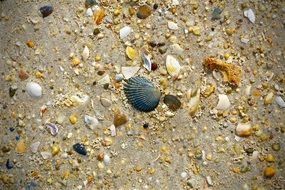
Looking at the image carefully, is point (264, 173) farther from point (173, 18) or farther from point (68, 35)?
point (68, 35)

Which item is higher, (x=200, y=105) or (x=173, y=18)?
(x=173, y=18)

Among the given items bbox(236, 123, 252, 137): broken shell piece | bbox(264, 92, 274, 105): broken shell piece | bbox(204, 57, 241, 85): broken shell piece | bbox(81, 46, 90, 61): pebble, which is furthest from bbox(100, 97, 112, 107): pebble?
bbox(264, 92, 274, 105): broken shell piece

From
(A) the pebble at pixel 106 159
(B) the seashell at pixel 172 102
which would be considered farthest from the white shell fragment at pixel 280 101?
(A) the pebble at pixel 106 159

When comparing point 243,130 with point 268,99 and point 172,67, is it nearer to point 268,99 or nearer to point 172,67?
point 268,99

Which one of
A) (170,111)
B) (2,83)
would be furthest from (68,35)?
(170,111)

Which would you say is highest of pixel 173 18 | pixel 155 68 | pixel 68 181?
pixel 173 18

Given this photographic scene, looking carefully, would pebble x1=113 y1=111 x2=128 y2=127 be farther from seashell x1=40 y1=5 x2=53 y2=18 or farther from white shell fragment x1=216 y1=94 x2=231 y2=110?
seashell x1=40 y1=5 x2=53 y2=18
